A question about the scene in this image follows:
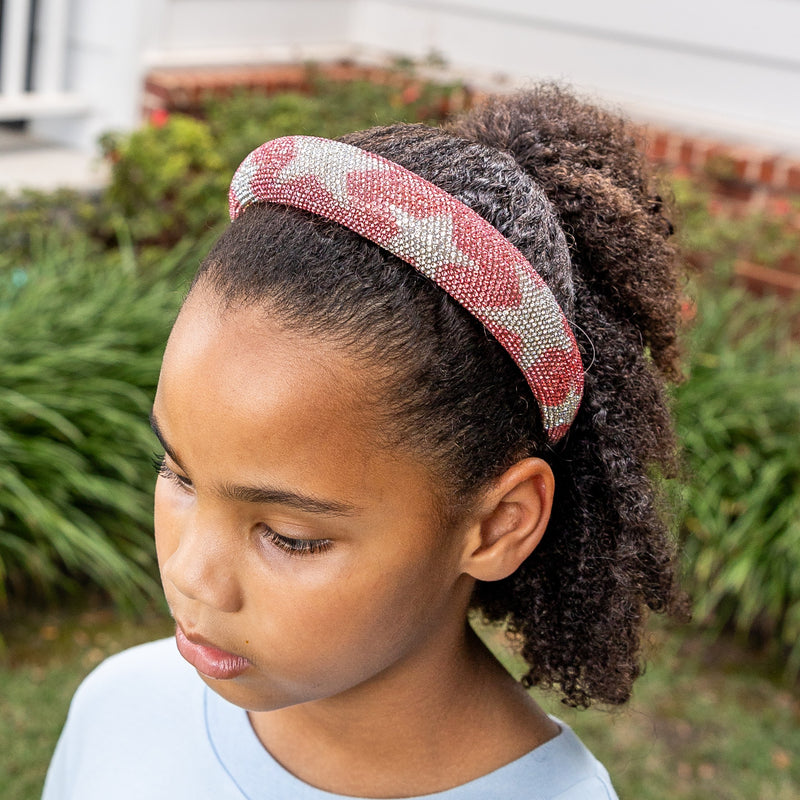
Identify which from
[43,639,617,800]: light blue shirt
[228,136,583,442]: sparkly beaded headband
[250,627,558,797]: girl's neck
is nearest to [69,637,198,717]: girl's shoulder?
[43,639,617,800]: light blue shirt

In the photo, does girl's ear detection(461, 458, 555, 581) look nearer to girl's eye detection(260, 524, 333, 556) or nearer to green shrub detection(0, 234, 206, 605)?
girl's eye detection(260, 524, 333, 556)

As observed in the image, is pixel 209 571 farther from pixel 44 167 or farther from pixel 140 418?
pixel 44 167

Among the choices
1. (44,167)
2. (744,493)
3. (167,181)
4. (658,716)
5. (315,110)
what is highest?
(315,110)

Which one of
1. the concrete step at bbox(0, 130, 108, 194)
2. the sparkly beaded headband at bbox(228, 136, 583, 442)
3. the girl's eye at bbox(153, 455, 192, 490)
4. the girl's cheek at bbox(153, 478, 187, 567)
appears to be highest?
the sparkly beaded headband at bbox(228, 136, 583, 442)

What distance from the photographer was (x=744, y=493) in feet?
14.0

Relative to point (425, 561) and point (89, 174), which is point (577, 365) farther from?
point (89, 174)

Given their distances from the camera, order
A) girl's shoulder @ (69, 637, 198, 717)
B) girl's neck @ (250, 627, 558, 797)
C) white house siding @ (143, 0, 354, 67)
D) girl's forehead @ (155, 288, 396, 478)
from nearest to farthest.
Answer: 1. girl's forehead @ (155, 288, 396, 478)
2. girl's neck @ (250, 627, 558, 797)
3. girl's shoulder @ (69, 637, 198, 717)
4. white house siding @ (143, 0, 354, 67)

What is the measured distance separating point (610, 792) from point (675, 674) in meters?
2.86

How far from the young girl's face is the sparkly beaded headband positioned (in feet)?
0.42

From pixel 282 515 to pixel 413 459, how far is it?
0.49 feet

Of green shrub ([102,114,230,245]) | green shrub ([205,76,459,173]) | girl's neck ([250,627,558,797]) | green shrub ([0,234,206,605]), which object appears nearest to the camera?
girl's neck ([250,627,558,797])

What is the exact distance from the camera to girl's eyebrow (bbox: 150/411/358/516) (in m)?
1.17

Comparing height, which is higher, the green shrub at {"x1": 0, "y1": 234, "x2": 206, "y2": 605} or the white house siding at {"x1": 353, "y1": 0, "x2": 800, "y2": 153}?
the white house siding at {"x1": 353, "y1": 0, "x2": 800, "y2": 153}

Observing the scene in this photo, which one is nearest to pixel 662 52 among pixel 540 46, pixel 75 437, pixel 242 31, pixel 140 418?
pixel 540 46
